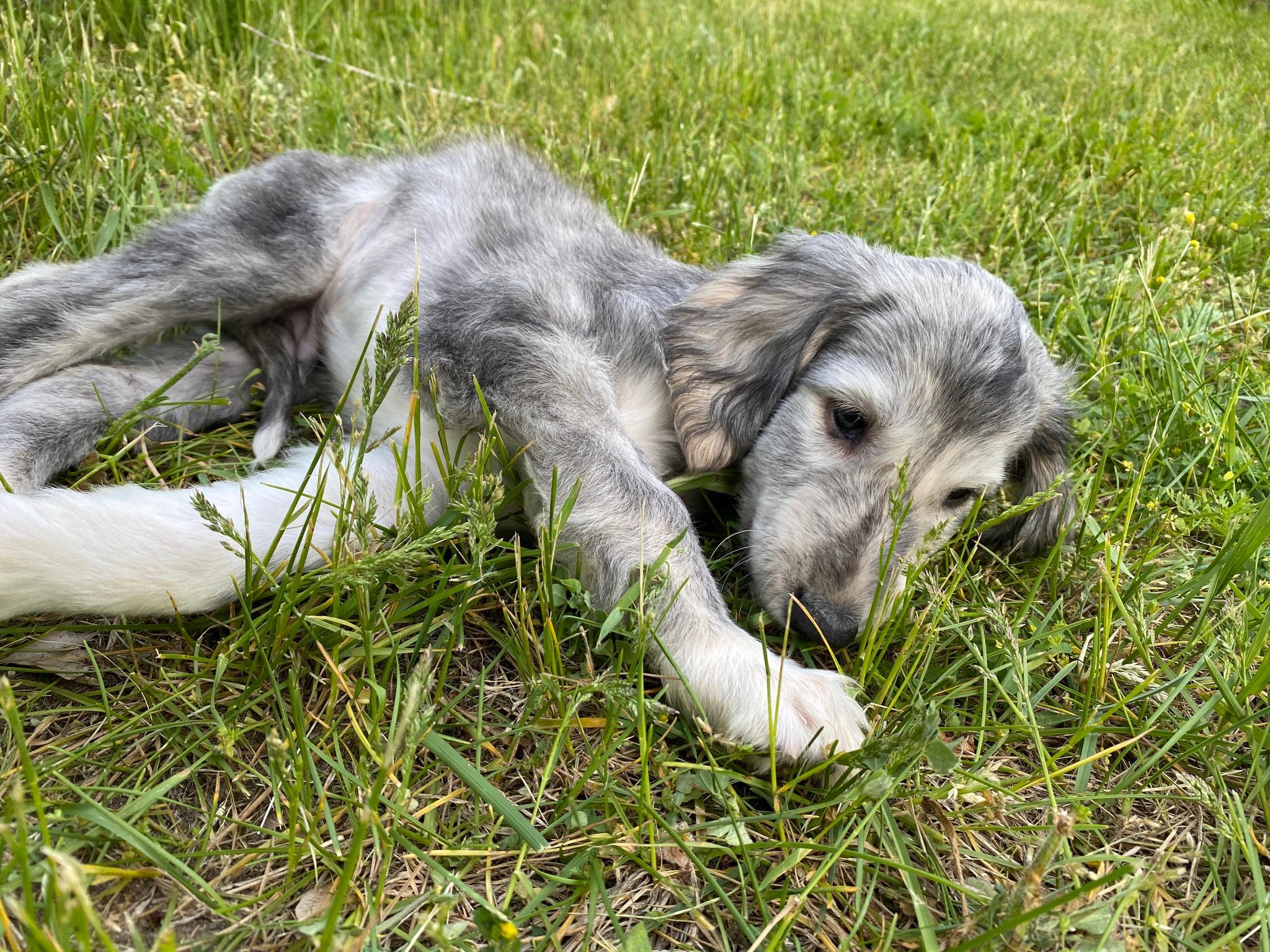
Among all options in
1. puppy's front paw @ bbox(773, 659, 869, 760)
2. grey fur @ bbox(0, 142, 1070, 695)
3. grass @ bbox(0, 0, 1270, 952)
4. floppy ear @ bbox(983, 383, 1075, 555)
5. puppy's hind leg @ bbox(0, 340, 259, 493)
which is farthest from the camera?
floppy ear @ bbox(983, 383, 1075, 555)

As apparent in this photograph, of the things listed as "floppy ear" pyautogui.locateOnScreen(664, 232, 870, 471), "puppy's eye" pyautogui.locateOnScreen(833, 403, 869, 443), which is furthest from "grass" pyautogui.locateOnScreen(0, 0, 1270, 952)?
"puppy's eye" pyautogui.locateOnScreen(833, 403, 869, 443)

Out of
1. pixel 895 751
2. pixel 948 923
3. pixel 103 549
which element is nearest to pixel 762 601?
pixel 895 751

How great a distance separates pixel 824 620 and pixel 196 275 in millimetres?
2481

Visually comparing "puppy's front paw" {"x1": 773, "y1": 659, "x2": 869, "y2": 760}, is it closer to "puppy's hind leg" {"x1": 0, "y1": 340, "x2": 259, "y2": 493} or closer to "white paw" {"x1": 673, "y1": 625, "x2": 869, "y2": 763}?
"white paw" {"x1": 673, "y1": 625, "x2": 869, "y2": 763}

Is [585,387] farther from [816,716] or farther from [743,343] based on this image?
[816,716]

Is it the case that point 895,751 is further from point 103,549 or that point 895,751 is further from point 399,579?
point 103,549

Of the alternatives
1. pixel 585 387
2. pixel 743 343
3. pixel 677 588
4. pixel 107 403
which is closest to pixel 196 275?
pixel 107 403

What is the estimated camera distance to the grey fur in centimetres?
246

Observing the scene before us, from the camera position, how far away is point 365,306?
3.25 m

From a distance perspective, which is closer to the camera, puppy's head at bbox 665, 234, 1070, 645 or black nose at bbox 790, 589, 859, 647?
black nose at bbox 790, 589, 859, 647

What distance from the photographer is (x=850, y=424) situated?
272cm

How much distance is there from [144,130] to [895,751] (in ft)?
14.0

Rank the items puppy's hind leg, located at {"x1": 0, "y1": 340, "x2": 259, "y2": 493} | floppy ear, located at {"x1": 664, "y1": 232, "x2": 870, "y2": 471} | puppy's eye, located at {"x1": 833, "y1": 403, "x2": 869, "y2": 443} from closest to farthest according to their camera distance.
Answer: puppy's hind leg, located at {"x1": 0, "y1": 340, "x2": 259, "y2": 493}, puppy's eye, located at {"x1": 833, "y1": 403, "x2": 869, "y2": 443}, floppy ear, located at {"x1": 664, "y1": 232, "x2": 870, "y2": 471}

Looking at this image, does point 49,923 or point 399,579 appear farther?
point 399,579
